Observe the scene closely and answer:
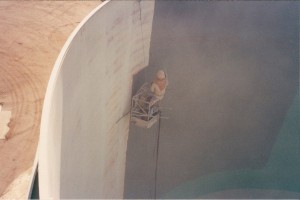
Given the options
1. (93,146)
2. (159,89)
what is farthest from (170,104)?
(93,146)

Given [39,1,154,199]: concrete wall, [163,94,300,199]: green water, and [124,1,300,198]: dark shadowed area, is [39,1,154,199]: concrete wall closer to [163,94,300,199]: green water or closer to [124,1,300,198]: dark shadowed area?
[124,1,300,198]: dark shadowed area

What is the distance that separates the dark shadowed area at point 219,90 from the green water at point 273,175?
19cm

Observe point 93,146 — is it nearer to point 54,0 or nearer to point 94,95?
point 94,95

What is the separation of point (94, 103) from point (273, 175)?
7252 millimetres

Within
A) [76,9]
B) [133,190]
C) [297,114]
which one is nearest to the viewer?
[76,9]

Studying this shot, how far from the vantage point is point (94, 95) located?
24.2 ft

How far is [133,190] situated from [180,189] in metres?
1.73

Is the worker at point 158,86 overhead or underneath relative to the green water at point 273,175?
overhead

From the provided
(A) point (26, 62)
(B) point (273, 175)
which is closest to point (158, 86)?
(A) point (26, 62)

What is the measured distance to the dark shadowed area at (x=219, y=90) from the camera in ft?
34.9

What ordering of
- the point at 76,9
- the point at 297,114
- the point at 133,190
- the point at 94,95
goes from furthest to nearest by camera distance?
1. the point at 297,114
2. the point at 133,190
3. the point at 76,9
4. the point at 94,95

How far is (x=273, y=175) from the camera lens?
38.8 ft

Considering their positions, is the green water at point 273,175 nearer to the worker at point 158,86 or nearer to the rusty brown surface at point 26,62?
the worker at point 158,86


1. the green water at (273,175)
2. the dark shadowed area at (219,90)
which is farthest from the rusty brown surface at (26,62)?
the green water at (273,175)
